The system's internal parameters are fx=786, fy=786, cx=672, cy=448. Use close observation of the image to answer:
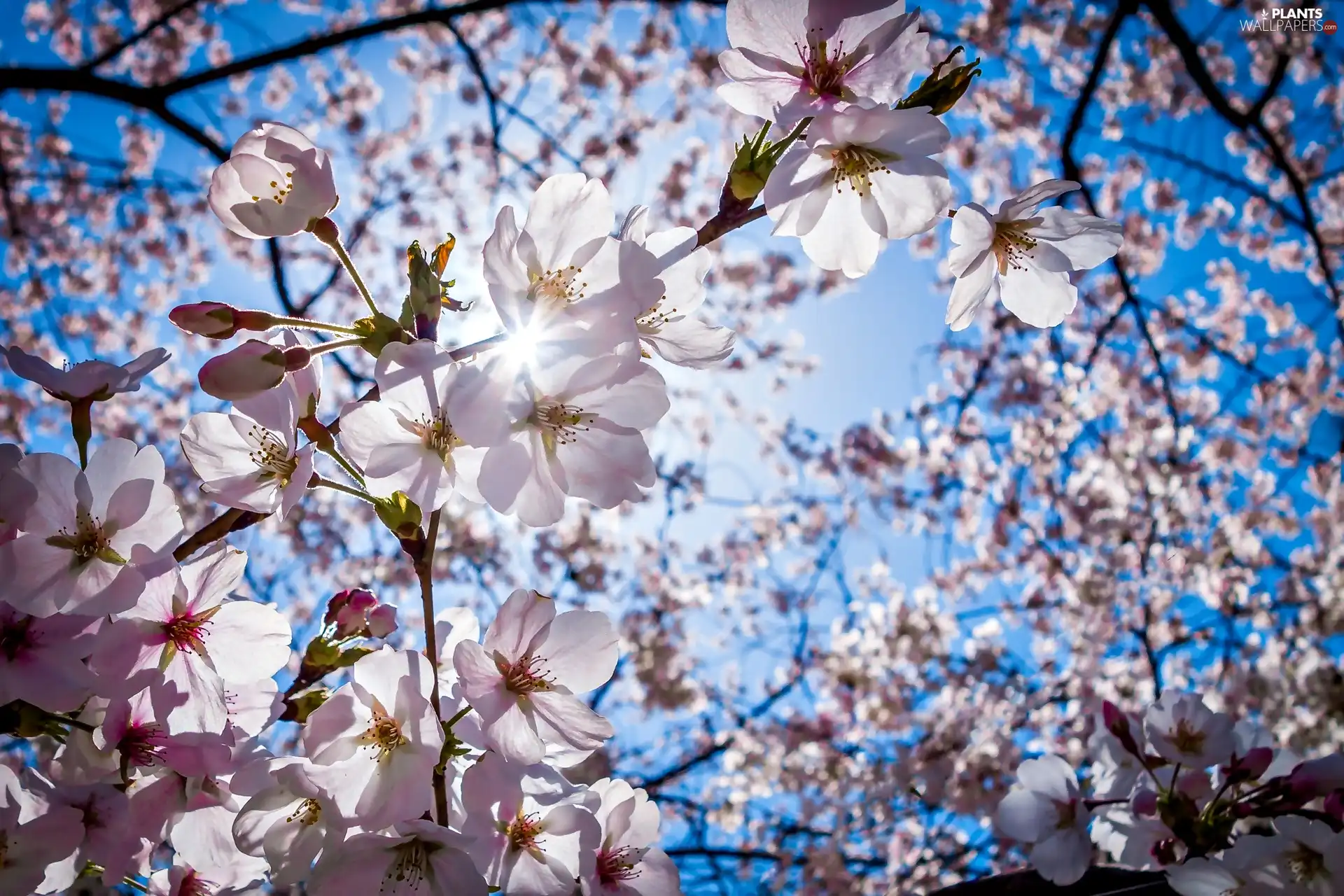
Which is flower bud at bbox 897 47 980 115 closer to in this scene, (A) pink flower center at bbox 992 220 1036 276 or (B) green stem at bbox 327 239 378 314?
(A) pink flower center at bbox 992 220 1036 276

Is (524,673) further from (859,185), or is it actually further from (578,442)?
(859,185)

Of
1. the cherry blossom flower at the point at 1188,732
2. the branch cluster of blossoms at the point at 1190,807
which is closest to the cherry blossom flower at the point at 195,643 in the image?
the branch cluster of blossoms at the point at 1190,807

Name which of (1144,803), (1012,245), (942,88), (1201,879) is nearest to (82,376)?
(942,88)

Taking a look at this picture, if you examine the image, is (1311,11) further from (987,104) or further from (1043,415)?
(1043,415)

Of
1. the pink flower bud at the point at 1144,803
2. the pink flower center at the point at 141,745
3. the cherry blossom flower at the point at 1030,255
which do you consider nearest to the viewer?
the pink flower center at the point at 141,745

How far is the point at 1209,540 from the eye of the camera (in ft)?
26.4

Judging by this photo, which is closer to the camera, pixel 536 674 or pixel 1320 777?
pixel 536 674

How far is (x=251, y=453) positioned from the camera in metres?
1.18

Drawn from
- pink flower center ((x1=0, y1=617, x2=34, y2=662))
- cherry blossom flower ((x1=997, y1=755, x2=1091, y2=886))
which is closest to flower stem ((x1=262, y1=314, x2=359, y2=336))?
pink flower center ((x1=0, y1=617, x2=34, y2=662))

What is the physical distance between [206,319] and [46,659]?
49 cm

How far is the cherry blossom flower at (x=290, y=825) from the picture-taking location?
1.05 m

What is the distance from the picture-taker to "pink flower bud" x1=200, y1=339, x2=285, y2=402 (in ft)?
3.20

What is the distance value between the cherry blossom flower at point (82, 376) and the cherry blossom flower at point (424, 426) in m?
0.33

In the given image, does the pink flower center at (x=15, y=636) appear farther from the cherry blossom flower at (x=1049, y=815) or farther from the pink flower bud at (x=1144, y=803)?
the pink flower bud at (x=1144, y=803)
